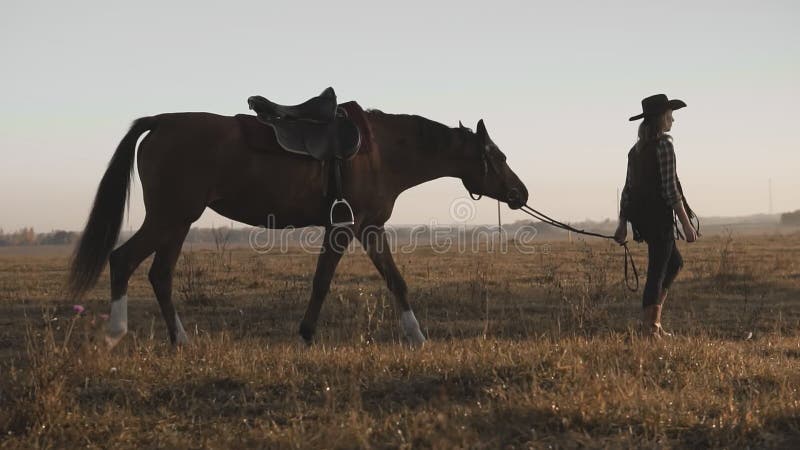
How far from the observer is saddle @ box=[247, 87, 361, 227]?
624 centimetres

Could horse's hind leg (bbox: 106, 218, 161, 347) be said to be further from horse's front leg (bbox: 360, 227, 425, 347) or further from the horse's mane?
the horse's mane

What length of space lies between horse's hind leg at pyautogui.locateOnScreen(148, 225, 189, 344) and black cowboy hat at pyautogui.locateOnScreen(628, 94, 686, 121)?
13.5ft

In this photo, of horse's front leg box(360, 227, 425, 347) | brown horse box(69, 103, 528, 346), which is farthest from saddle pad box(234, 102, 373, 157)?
horse's front leg box(360, 227, 425, 347)

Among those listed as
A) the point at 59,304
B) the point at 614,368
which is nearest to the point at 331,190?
the point at 614,368

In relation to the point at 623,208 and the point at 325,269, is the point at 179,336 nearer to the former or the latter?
the point at 325,269

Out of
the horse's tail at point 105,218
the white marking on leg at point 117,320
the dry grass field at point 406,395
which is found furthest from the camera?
the horse's tail at point 105,218

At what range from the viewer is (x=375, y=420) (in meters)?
3.86

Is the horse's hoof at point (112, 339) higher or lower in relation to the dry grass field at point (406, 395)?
higher

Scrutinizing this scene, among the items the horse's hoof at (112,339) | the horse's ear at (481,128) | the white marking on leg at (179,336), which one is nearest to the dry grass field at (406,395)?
the white marking on leg at (179,336)

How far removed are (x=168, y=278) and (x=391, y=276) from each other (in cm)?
201

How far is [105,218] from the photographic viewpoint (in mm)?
6258

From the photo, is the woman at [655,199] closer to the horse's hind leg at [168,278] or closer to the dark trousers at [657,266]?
the dark trousers at [657,266]

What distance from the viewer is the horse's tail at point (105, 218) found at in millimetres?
6031

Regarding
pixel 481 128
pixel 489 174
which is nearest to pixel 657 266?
pixel 489 174
